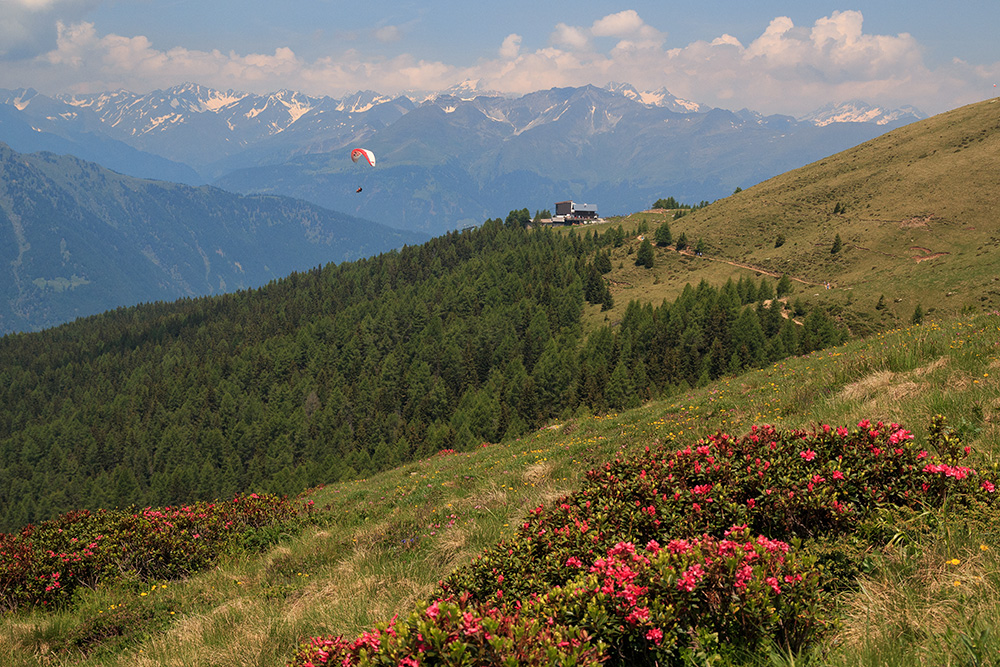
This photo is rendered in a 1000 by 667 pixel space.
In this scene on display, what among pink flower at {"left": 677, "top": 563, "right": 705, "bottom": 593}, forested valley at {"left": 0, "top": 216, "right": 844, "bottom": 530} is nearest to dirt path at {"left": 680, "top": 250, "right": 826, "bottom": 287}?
forested valley at {"left": 0, "top": 216, "right": 844, "bottom": 530}

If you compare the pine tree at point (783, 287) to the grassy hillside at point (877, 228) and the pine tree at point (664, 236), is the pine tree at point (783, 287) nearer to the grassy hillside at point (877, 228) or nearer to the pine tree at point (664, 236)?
the grassy hillside at point (877, 228)

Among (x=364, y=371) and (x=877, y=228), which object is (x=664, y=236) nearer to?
(x=877, y=228)

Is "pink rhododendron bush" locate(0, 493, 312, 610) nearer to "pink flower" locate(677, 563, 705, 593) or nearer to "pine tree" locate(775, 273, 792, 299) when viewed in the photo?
"pink flower" locate(677, 563, 705, 593)

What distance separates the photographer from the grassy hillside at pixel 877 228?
77.4 metres

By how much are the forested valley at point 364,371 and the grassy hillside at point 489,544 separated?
6054cm

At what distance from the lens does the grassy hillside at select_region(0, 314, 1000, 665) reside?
14.4ft

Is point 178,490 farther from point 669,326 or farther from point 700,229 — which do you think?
point 700,229

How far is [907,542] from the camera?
5.35 meters

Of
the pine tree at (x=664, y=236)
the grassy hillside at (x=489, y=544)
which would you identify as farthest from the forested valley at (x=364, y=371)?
the grassy hillside at (x=489, y=544)

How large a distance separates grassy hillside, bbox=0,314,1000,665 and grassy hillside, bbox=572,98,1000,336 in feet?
223

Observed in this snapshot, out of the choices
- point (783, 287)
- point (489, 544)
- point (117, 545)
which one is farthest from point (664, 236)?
point (117, 545)

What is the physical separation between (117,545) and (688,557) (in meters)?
12.3

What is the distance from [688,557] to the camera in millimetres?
4516

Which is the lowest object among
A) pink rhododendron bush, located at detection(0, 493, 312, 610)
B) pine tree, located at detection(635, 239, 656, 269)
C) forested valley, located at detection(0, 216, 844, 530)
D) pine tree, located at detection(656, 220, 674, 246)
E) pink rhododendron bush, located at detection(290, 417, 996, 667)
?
forested valley, located at detection(0, 216, 844, 530)
